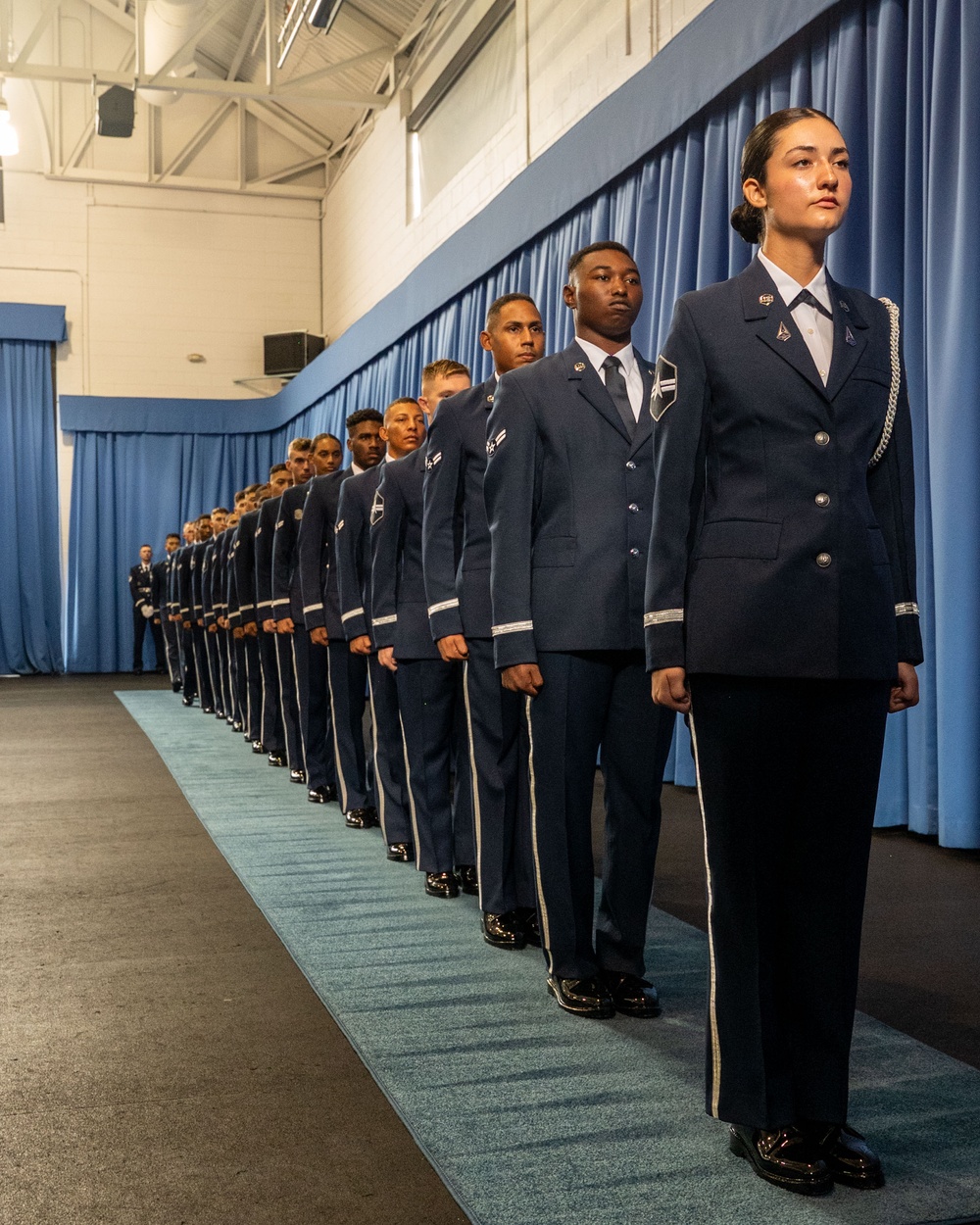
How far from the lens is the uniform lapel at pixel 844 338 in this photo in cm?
165

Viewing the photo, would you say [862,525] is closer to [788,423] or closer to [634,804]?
[788,423]

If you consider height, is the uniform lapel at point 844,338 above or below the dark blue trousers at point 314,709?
above

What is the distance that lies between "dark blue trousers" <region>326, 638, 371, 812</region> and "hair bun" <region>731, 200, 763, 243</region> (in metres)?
3.05

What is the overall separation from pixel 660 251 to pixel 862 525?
420 centimetres

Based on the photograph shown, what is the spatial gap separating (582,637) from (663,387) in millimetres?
709

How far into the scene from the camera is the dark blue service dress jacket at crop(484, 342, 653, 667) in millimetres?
2328

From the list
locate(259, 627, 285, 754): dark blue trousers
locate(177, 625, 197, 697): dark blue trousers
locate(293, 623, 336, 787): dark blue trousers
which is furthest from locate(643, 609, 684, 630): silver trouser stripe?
locate(177, 625, 197, 697): dark blue trousers

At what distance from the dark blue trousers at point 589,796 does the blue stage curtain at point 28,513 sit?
40.4 ft

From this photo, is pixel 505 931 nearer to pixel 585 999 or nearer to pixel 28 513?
pixel 585 999

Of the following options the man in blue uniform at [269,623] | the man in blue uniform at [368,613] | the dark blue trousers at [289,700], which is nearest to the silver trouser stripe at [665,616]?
the man in blue uniform at [368,613]

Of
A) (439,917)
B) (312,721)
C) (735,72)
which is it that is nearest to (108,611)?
(312,721)

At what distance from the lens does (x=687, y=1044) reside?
2201 millimetres

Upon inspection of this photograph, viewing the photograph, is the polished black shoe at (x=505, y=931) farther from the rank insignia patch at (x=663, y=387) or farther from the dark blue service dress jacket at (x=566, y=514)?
the rank insignia patch at (x=663, y=387)

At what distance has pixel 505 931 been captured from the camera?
2881 millimetres
